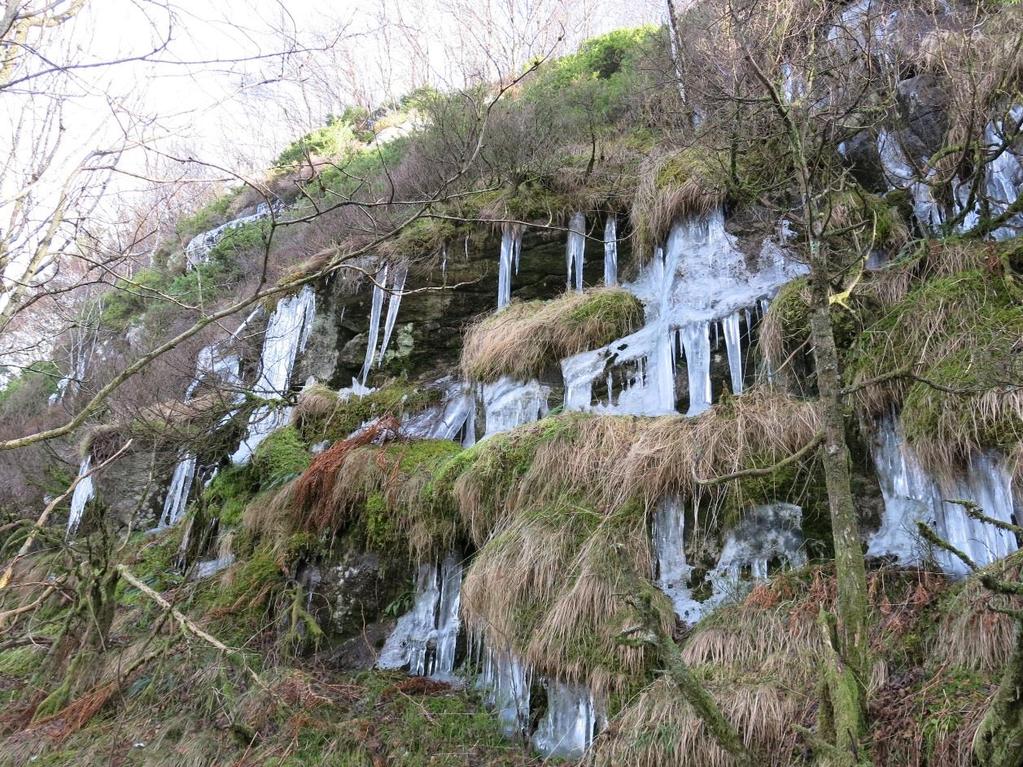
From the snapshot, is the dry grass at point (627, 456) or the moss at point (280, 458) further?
the moss at point (280, 458)

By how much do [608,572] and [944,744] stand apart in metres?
1.66

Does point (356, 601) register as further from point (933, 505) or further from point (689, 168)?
point (689, 168)

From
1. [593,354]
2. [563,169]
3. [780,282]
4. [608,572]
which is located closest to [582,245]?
[563,169]

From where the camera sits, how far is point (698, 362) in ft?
16.1

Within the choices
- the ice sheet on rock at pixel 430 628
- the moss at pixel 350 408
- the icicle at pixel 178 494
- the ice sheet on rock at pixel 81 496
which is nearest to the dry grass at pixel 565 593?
the ice sheet on rock at pixel 430 628

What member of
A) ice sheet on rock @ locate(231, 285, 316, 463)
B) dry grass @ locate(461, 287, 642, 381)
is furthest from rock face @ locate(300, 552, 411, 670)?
ice sheet on rock @ locate(231, 285, 316, 463)

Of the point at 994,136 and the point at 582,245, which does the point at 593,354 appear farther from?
the point at 994,136

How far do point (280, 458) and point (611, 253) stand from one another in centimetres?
361

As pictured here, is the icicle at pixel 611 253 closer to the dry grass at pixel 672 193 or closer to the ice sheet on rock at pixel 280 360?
the dry grass at pixel 672 193

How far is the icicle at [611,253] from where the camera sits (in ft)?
21.2

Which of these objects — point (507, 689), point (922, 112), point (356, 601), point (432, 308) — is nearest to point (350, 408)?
point (432, 308)

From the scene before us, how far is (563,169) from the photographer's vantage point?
753 cm

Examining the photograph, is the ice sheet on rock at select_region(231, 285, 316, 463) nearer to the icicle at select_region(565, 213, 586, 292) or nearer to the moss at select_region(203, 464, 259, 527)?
the moss at select_region(203, 464, 259, 527)

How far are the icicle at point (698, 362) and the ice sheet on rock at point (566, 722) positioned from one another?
1932 mm
